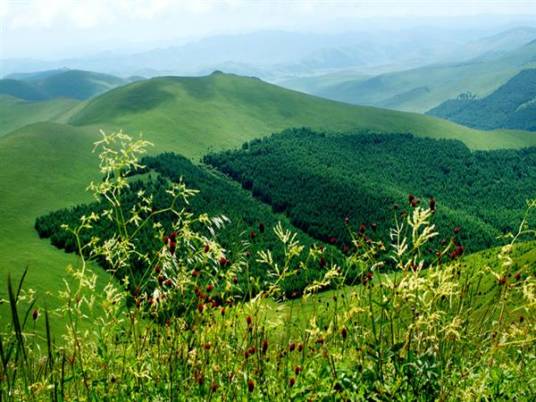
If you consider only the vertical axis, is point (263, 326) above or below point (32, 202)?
above


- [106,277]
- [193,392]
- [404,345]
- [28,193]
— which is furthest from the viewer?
[28,193]

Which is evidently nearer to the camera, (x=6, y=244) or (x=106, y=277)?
(x=106, y=277)

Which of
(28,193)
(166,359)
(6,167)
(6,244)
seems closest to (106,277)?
(6,244)

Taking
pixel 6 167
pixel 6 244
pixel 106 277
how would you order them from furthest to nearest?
pixel 6 167 → pixel 6 244 → pixel 106 277

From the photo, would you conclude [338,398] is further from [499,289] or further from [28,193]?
[28,193]

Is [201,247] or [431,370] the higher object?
[201,247]

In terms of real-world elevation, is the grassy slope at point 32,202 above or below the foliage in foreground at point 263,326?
below

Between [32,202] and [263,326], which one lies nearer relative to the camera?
[263,326]

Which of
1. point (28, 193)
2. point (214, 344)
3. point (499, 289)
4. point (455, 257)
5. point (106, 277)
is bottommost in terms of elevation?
point (106, 277)

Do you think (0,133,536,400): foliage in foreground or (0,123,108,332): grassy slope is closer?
(0,133,536,400): foliage in foreground

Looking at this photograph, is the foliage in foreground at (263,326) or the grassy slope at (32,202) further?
the grassy slope at (32,202)

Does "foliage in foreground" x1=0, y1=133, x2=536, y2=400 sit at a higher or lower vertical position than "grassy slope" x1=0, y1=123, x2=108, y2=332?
higher

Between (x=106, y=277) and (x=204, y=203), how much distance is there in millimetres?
72901

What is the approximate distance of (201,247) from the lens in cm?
635
